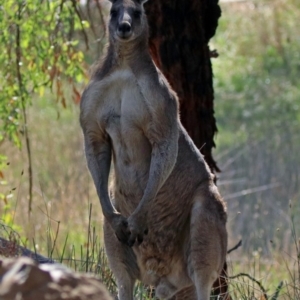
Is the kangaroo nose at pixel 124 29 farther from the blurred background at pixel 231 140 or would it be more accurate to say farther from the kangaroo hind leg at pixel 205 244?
the blurred background at pixel 231 140

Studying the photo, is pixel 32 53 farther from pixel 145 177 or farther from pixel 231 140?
pixel 231 140

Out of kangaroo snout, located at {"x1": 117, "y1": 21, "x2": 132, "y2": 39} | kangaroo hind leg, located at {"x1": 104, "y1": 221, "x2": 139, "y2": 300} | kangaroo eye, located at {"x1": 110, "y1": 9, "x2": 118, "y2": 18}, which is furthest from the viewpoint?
kangaroo eye, located at {"x1": 110, "y1": 9, "x2": 118, "y2": 18}

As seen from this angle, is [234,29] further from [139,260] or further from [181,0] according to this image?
[139,260]

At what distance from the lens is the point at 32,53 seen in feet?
25.2

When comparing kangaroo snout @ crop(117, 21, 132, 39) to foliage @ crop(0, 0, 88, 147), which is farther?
foliage @ crop(0, 0, 88, 147)

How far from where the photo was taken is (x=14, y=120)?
7336mm

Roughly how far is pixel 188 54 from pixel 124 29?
1.84m

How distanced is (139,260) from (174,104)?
102 centimetres

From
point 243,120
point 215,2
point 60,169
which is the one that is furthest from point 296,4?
point 215,2

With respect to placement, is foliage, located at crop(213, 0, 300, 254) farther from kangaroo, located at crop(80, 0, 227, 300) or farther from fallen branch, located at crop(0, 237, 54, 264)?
fallen branch, located at crop(0, 237, 54, 264)

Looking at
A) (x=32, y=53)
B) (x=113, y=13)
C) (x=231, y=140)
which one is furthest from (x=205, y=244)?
(x=231, y=140)

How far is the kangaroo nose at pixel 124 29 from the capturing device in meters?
5.56

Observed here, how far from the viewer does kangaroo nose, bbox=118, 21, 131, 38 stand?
5559mm

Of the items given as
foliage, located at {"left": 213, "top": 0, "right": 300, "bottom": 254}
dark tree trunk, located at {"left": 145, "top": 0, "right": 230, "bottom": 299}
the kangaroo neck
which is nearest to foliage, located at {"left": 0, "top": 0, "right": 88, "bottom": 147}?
dark tree trunk, located at {"left": 145, "top": 0, "right": 230, "bottom": 299}
